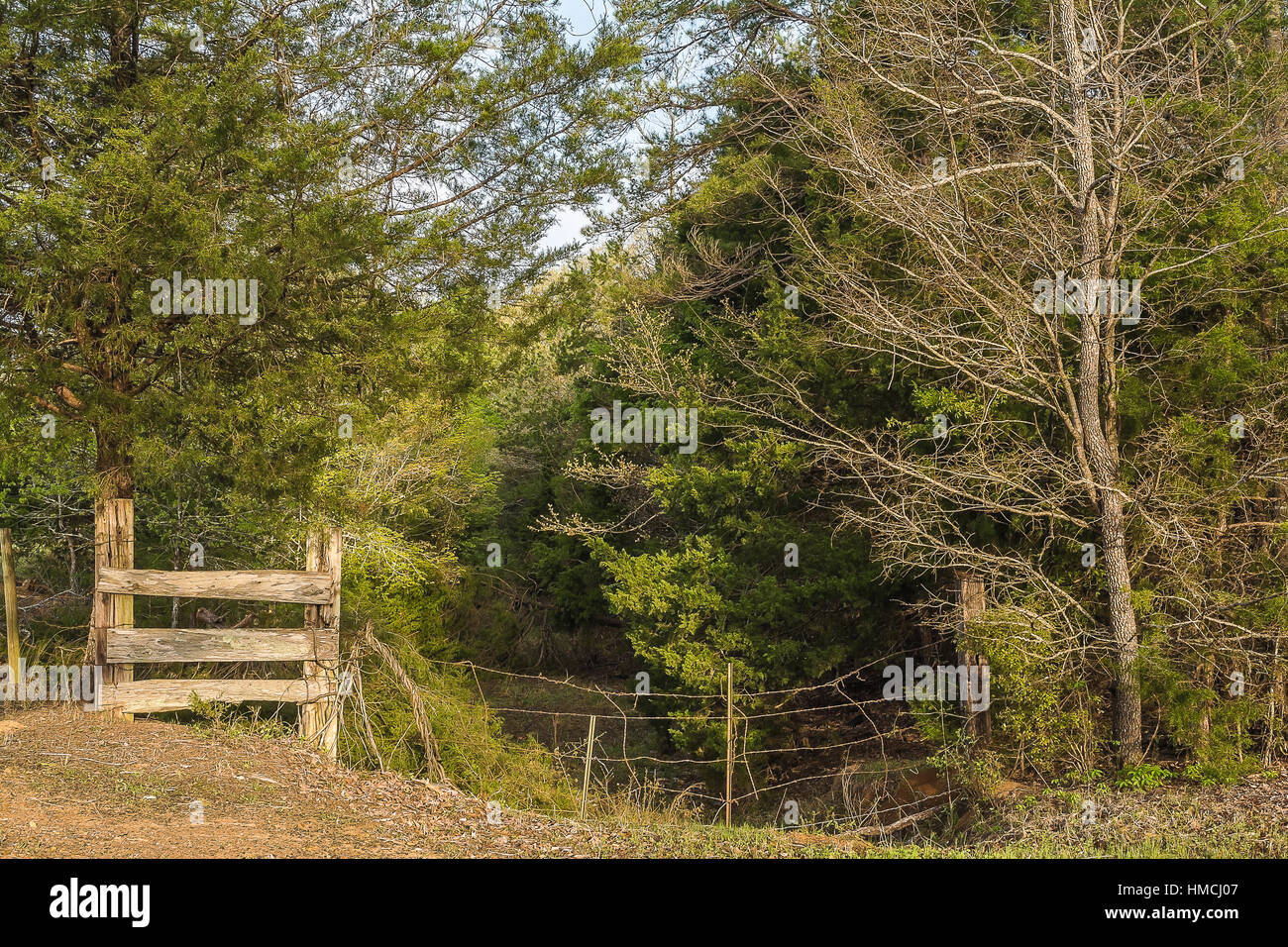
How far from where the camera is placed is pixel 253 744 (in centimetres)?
975

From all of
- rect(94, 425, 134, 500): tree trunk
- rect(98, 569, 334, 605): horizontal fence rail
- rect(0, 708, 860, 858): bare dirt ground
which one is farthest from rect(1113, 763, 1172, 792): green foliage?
rect(94, 425, 134, 500): tree trunk

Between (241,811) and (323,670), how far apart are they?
2.92 m

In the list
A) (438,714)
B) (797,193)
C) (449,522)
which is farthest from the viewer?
(449,522)

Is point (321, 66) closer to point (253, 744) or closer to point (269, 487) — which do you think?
point (269, 487)

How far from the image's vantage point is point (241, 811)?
7695mm

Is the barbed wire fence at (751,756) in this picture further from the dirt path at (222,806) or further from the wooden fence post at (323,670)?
the dirt path at (222,806)

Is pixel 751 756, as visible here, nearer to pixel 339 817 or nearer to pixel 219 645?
pixel 219 645

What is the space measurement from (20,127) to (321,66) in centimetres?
307

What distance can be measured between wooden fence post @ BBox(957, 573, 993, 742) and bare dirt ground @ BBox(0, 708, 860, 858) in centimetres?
469

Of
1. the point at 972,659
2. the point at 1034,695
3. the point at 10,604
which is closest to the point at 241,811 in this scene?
the point at 10,604

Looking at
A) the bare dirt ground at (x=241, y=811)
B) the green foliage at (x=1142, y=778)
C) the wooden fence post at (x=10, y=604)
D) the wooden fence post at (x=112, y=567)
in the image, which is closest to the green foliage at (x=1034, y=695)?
the green foliage at (x=1142, y=778)

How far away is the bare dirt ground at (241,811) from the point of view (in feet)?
22.6
